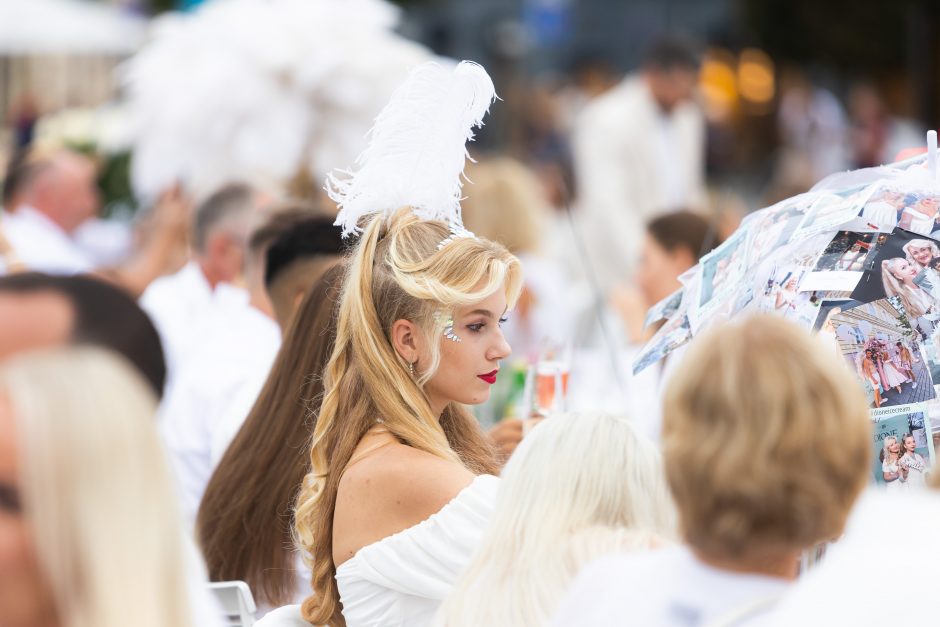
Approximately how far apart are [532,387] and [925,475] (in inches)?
36.9

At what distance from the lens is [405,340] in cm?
277

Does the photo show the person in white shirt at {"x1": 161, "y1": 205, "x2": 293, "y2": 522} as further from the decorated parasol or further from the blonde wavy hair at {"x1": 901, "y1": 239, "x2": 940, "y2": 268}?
the blonde wavy hair at {"x1": 901, "y1": 239, "x2": 940, "y2": 268}

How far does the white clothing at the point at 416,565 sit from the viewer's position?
250 centimetres

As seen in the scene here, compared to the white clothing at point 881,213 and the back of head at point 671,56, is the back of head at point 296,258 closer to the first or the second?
the white clothing at point 881,213

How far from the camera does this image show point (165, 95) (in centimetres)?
679

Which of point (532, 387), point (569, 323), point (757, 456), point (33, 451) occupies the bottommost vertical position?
point (569, 323)

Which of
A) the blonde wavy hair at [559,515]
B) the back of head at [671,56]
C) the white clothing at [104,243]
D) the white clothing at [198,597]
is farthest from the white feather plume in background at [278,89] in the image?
the white clothing at [198,597]

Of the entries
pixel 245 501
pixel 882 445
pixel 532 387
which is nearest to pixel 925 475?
pixel 882 445

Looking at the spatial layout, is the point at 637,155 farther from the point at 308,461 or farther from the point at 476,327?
the point at 476,327

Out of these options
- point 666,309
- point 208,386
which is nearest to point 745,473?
point 666,309

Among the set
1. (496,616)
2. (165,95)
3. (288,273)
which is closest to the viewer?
(496,616)

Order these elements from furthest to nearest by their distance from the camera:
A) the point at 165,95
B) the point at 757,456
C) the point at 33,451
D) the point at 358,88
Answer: the point at 165,95 < the point at 358,88 < the point at 757,456 < the point at 33,451

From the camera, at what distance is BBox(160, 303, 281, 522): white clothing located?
4090 millimetres

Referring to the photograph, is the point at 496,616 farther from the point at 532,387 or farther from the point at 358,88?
the point at 358,88
